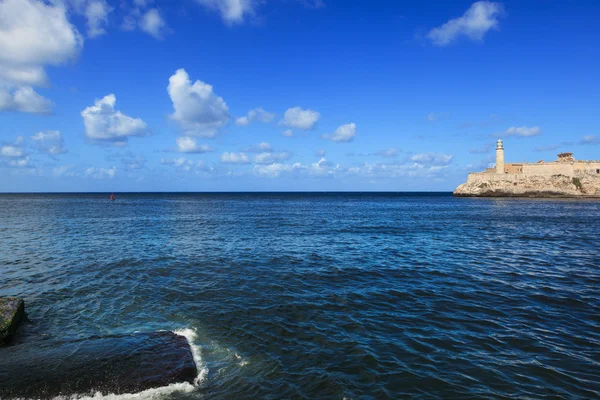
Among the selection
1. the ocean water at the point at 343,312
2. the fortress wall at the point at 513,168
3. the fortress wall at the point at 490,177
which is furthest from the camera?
the fortress wall at the point at 513,168

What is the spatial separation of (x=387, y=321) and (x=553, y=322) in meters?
6.32

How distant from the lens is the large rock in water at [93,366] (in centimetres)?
822

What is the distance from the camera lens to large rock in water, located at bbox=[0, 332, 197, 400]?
8.22 meters

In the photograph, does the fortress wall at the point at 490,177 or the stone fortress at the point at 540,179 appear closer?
the stone fortress at the point at 540,179

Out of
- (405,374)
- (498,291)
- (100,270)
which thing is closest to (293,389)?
(405,374)

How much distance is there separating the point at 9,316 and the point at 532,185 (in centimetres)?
15404

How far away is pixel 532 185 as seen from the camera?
421 feet

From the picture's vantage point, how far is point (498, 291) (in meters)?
16.7

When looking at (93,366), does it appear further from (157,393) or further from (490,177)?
(490,177)

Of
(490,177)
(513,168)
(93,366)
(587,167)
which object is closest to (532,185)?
(513,168)

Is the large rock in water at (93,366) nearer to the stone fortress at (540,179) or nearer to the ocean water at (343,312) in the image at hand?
the ocean water at (343,312)

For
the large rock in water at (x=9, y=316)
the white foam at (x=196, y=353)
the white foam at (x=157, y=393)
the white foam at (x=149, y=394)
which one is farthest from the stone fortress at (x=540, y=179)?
the large rock in water at (x=9, y=316)

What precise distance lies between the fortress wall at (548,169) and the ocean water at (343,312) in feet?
383

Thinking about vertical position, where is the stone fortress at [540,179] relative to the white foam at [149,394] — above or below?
above
